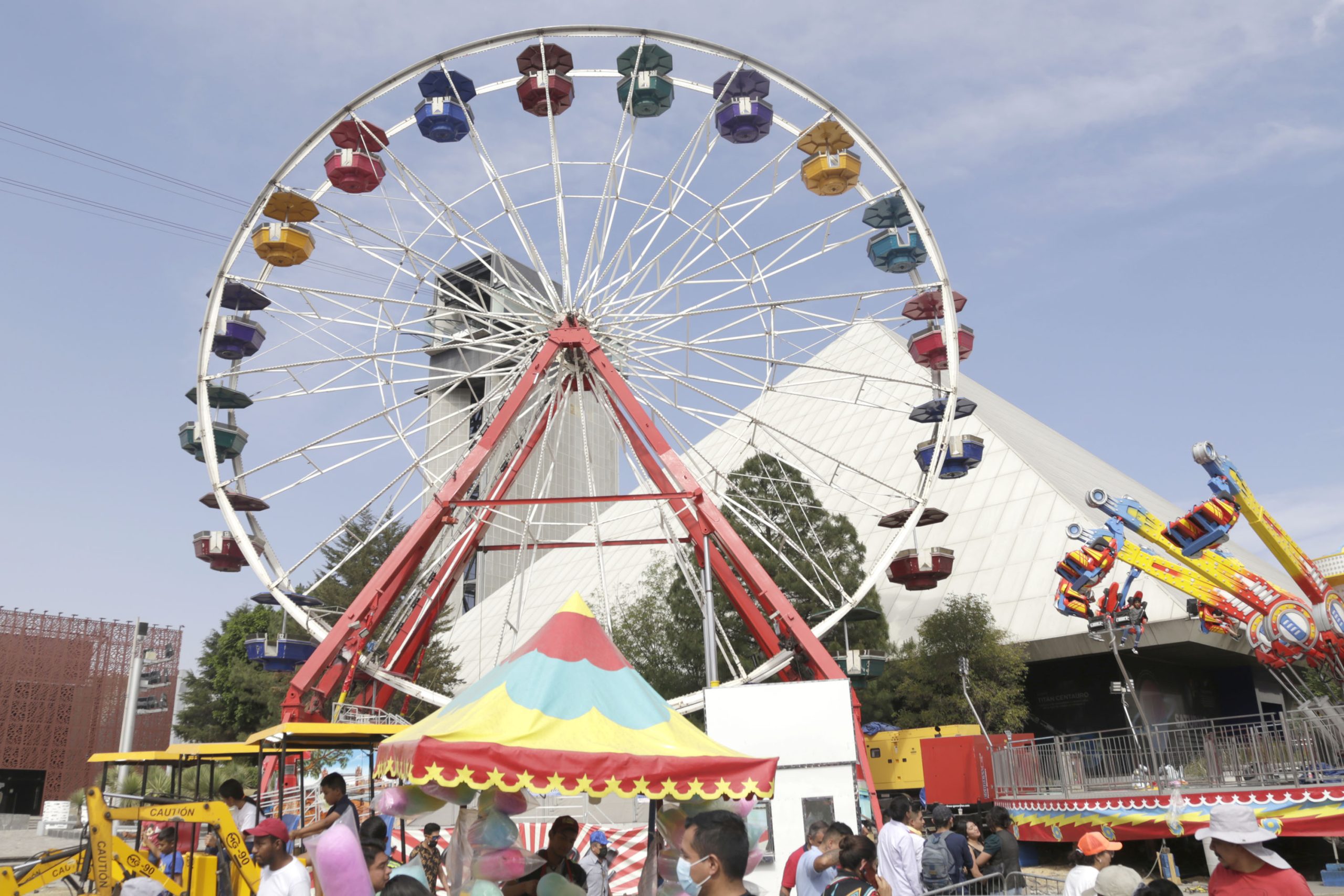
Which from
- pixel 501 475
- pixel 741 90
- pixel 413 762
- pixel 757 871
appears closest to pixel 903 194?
pixel 741 90

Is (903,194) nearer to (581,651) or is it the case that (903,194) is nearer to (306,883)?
(581,651)

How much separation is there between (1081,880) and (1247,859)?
3.30m

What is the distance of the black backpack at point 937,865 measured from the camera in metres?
10.1

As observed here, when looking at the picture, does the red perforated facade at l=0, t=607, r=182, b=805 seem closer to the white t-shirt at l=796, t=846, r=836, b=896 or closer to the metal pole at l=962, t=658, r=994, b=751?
the metal pole at l=962, t=658, r=994, b=751

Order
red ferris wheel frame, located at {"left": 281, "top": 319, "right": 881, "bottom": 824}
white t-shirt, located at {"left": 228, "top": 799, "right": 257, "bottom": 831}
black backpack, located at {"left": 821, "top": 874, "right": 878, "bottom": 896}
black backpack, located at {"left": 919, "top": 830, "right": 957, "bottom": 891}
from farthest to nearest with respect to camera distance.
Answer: red ferris wheel frame, located at {"left": 281, "top": 319, "right": 881, "bottom": 824}, white t-shirt, located at {"left": 228, "top": 799, "right": 257, "bottom": 831}, black backpack, located at {"left": 919, "top": 830, "right": 957, "bottom": 891}, black backpack, located at {"left": 821, "top": 874, "right": 878, "bottom": 896}

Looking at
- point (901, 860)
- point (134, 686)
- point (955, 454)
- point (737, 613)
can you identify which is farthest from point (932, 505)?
point (901, 860)

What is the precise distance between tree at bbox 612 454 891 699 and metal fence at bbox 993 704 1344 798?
488 inches

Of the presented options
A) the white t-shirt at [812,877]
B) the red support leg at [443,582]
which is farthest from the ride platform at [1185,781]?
the red support leg at [443,582]

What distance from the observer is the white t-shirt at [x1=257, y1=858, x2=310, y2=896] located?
667 centimetres

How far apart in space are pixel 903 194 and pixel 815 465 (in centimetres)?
3019

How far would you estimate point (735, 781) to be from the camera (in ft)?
22.0

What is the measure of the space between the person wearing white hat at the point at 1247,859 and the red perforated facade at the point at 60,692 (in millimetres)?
60446

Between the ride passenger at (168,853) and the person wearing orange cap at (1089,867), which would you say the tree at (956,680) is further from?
the person wearing orange cap at (1089,867)

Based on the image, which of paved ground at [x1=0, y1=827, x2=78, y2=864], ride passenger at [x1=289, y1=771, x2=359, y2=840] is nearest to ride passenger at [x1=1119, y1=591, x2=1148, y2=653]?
ride passenger at [x1=289, y1=771, x2=359, y2=840]
